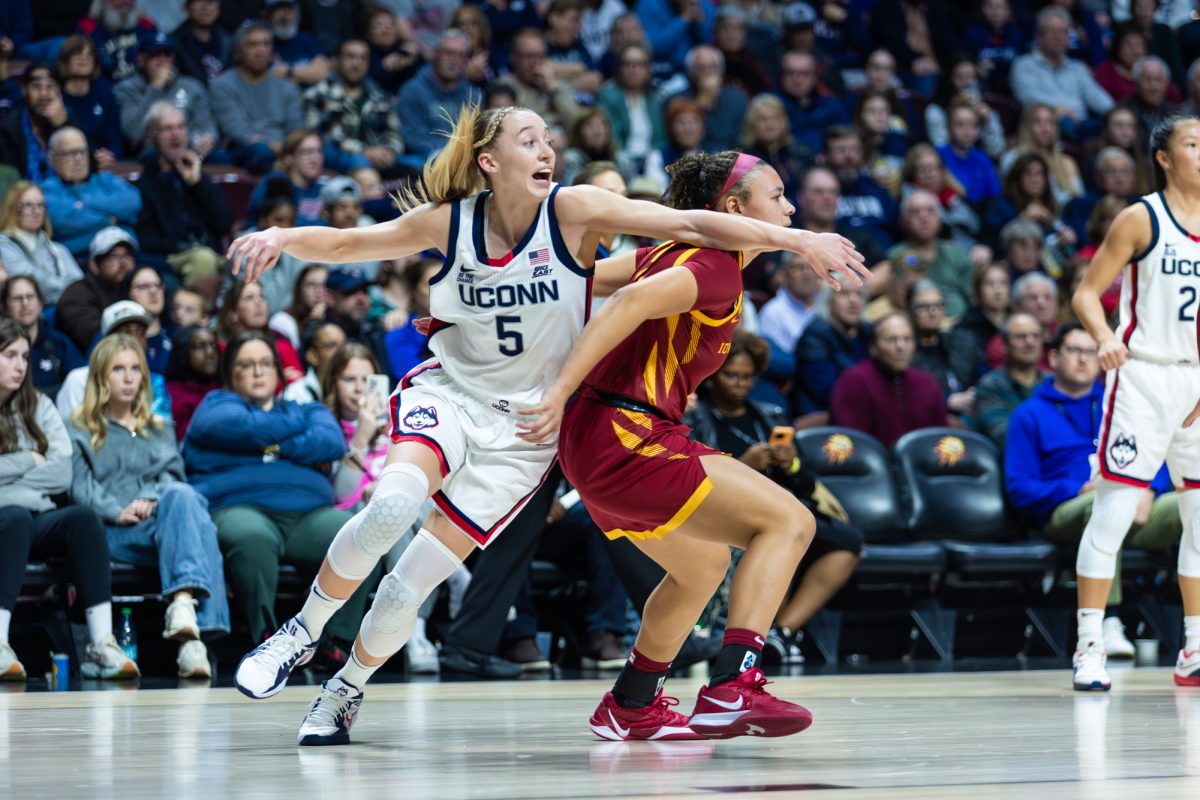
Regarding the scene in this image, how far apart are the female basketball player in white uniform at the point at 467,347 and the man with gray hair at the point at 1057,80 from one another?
10633 mm

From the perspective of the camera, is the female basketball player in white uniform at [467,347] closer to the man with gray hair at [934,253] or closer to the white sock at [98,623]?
the white sock at [98,623]

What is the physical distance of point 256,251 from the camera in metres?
4.19

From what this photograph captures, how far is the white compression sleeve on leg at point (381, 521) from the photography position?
407 cm

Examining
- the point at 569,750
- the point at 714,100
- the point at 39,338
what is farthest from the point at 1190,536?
the point at 714,100

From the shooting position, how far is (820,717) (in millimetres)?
4965

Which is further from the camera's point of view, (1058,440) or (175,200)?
(175,200)

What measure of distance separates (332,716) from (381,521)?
1.79ft

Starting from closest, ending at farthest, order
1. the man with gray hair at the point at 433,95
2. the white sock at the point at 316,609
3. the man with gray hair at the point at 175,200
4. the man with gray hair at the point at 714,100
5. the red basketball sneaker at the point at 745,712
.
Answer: the red basketball sneaker at the point at 745,712
the white sock at the point at 316,609
the man with gray hair at the point at 175,200
the man with gray hair at the point at 433,95
the man with gray hair at the point at 714,100

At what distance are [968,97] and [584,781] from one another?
10616 millimetres

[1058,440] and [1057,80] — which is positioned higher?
[1057,80]

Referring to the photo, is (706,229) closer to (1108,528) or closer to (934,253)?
(1108,528)

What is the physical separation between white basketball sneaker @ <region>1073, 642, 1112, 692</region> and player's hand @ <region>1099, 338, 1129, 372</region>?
Result: 3.41 ft

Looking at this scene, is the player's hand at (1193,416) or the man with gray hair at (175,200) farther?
the man with gray hair at (175,200)

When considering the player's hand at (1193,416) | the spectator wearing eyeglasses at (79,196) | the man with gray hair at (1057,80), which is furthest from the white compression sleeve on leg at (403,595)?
the man with gray hair at (1057,80)
